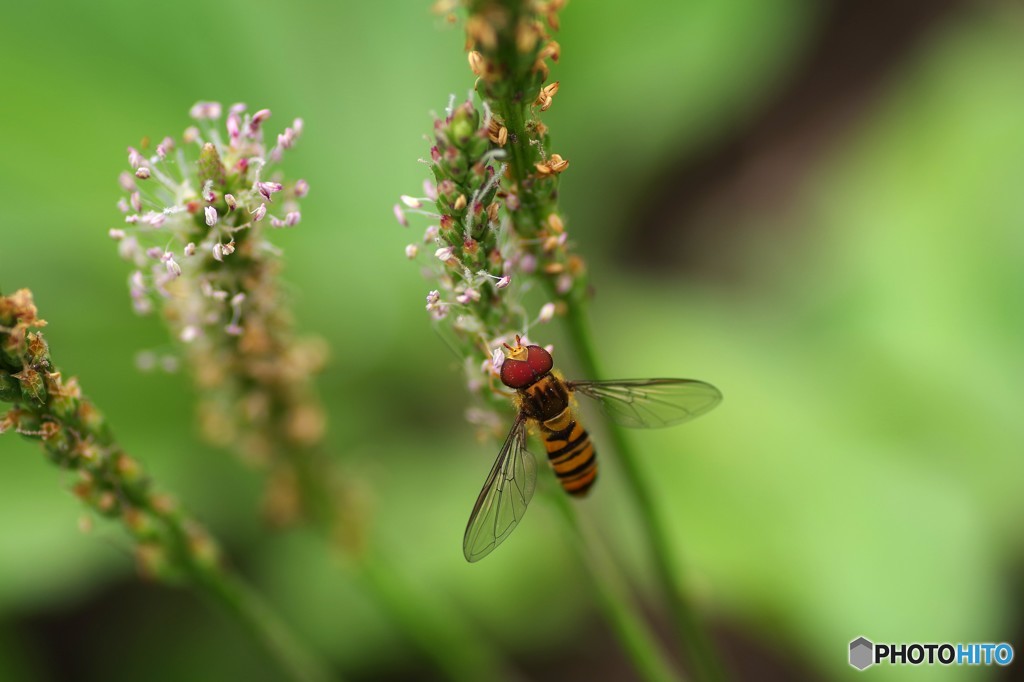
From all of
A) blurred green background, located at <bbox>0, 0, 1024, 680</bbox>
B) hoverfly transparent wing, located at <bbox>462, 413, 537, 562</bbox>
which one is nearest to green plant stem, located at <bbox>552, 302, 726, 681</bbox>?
hoverfly transparent wing, located at <bbox>462, 413, 537, 562</bbox>

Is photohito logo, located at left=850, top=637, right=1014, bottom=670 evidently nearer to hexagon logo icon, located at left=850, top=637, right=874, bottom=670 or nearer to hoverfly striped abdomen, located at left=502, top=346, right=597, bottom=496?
hexagon logo icon, located at left=850, top=637, right=874, bottom=670

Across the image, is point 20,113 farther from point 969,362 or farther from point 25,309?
point 969,362

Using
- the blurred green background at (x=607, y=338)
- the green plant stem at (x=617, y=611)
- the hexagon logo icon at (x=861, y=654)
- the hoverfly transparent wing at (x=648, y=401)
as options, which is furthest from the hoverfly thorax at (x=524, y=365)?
the hexagon logo icon at (x=861, y=654)

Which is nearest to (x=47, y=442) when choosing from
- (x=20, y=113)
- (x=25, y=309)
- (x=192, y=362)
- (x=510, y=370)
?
(x=25, y=309)

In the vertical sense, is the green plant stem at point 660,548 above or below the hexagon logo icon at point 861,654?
above

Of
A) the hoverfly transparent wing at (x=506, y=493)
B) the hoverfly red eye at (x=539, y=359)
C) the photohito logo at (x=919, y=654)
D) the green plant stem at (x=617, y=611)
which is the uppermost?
the hoverfly red eye at (x=539, y=359)

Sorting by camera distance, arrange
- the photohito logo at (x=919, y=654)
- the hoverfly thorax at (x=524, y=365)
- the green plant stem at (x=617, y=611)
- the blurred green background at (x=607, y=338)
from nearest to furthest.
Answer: the hoverfly thorax at (x=524, y=365) < the green plant stem at (x=617, y=611) < the photohito logo at (x=919, y=654) < the blurred green background at (x=607, y=338)

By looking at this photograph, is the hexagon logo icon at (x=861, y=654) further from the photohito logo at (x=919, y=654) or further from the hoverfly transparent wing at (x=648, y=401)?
the hoverfly transparent wing at (x=648, y=401)
